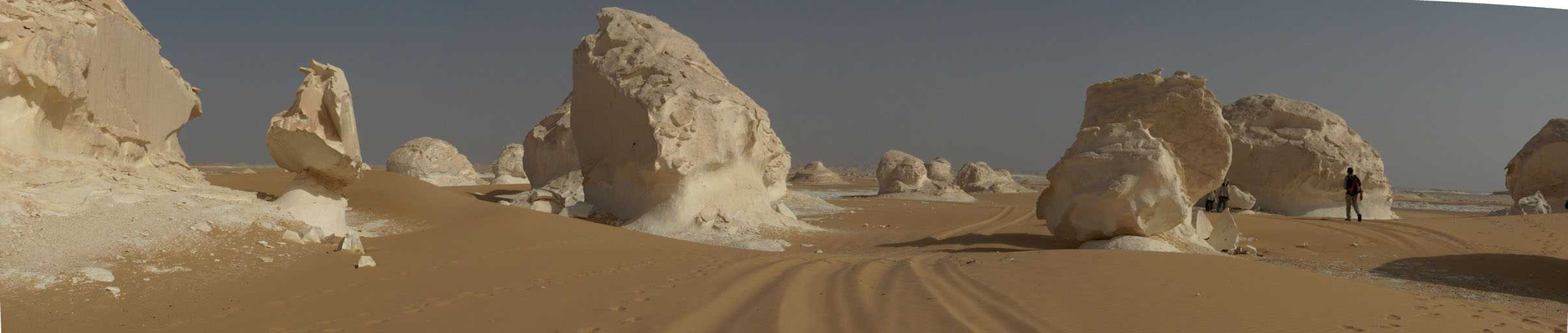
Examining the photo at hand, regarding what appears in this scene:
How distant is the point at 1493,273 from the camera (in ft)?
25.5

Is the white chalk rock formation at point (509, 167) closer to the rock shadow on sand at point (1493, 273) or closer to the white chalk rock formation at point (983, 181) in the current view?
the white chalk rock formation at point (983, 181)

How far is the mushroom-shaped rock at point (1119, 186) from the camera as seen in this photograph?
9.30m

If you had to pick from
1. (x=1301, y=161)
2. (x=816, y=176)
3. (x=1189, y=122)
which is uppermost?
(x=1189, y=122)

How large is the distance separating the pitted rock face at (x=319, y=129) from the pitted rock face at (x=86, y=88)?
1376 mm

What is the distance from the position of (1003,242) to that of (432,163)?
19165mm

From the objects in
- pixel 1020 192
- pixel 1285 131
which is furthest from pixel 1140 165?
pixel 1020 192

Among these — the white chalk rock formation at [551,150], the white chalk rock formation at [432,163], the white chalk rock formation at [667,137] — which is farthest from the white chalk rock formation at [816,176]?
the white chalk rock formation at [667,137]

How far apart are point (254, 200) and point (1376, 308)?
347 inches

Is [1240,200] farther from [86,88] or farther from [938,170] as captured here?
[86,88]

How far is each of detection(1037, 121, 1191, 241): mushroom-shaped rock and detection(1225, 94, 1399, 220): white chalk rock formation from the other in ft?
39.8

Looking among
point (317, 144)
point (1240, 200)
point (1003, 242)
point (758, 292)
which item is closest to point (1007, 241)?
point (1003, 242)

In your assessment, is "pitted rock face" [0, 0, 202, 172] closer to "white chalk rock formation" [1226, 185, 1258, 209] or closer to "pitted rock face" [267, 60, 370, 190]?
"pitted rock face" [267, 60, 370, 190]

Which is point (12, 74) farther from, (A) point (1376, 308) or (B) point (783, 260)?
(A) point (1376, 308)

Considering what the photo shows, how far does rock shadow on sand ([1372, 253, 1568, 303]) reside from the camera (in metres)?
6.75
